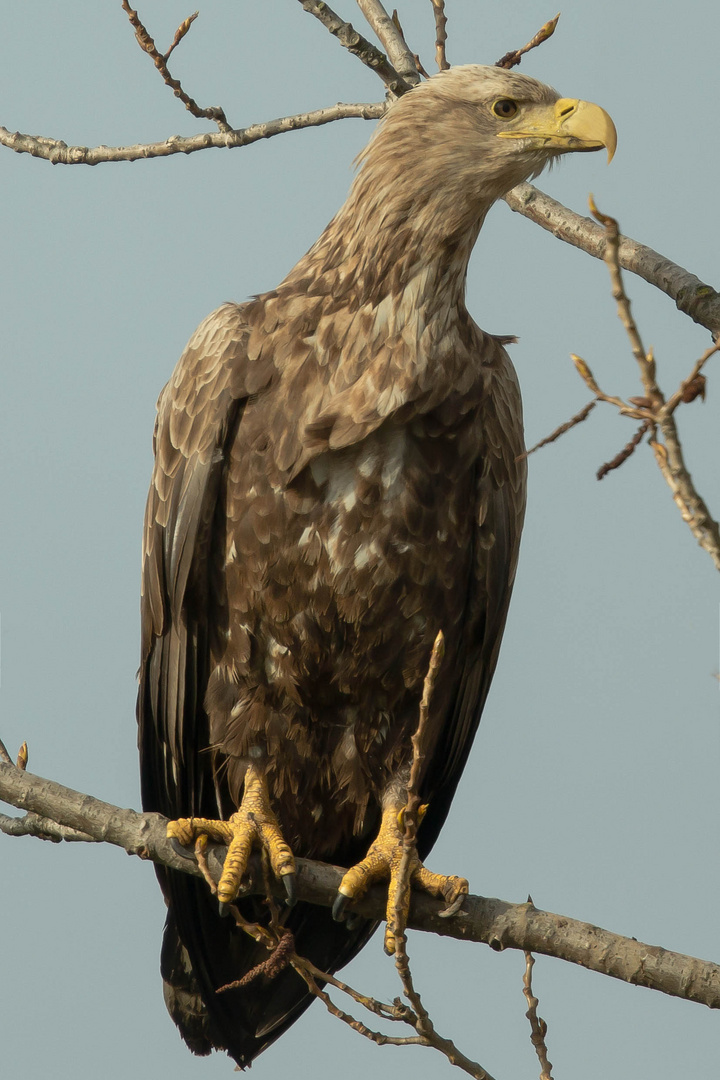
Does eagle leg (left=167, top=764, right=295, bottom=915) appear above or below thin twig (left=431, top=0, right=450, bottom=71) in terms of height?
below

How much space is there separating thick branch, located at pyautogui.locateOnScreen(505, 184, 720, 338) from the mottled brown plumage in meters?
0.43

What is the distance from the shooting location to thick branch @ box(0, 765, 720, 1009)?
10.5 feet

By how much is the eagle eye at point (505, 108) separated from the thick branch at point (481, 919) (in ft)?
7.32

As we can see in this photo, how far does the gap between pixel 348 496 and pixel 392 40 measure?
1.85 m

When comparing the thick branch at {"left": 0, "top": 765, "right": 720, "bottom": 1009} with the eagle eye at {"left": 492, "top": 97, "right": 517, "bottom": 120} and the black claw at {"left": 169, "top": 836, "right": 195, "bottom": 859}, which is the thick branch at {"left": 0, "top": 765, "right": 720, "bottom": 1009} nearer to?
the black claw at {"left": 169, "top": 836, "right": 195, "bottom": 859}

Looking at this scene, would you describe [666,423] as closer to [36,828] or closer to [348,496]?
[348,496]

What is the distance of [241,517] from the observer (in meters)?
3.94

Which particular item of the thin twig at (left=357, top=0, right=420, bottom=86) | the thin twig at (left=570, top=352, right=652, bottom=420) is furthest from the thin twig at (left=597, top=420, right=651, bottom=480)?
the thin twig at (left=357, top=0, right=420, bottom=86)

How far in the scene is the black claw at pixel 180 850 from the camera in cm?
358

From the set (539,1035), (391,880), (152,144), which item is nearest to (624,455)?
(539,1035)

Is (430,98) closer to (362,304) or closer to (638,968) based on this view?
(362,304)

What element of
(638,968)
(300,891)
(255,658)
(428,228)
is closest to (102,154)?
(428,228)

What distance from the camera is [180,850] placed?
11.8 ft

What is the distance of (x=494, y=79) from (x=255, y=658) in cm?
187
